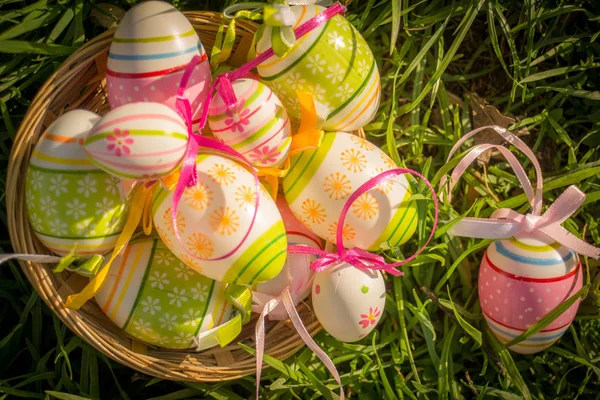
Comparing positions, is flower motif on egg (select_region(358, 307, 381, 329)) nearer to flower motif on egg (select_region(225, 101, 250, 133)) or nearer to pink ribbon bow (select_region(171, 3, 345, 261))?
pink ribbon bow (select_region(171, 3, 345, 261))

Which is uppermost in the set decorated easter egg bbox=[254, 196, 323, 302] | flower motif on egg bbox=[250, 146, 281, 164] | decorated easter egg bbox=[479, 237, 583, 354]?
flower motif on egg bbox=[250, 146, 281, 164]

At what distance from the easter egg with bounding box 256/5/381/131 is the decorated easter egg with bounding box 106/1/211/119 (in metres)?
0.17

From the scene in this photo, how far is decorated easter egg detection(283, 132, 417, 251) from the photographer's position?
1.33 metres

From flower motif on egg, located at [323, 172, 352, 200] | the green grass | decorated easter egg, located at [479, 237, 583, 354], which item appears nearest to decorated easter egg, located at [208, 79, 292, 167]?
flower motif on egg, located at [323, 172, 352, 200]

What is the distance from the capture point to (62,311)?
51.3 inches

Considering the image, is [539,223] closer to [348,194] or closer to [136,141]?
[348,194]

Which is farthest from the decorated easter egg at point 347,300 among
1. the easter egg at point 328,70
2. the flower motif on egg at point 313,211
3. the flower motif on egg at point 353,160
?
the easter egg at point 328,70

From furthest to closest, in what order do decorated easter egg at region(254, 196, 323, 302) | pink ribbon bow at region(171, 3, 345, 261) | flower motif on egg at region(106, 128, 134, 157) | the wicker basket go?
1. decorated easter egg at region(254, 196, 323, 302)
2. the wicker basket
3. pink ribbon bow at region(171, 3, 345, 261)
4. flower motif on egg at region(106, 128, 134, 157)

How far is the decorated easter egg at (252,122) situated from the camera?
49.1 inches

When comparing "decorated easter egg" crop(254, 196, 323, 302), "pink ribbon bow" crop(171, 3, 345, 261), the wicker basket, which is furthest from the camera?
"decorated easter egg" crop(254, 196, 323, 302)

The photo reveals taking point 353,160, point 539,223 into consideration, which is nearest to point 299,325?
point 353,160

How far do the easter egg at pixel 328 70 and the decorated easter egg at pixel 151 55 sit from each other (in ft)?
0.57

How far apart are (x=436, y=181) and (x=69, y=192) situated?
0.87 m

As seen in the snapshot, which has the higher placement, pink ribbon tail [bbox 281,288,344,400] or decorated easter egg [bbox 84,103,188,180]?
decorated easter egg [bbox 84,103,188,180]
